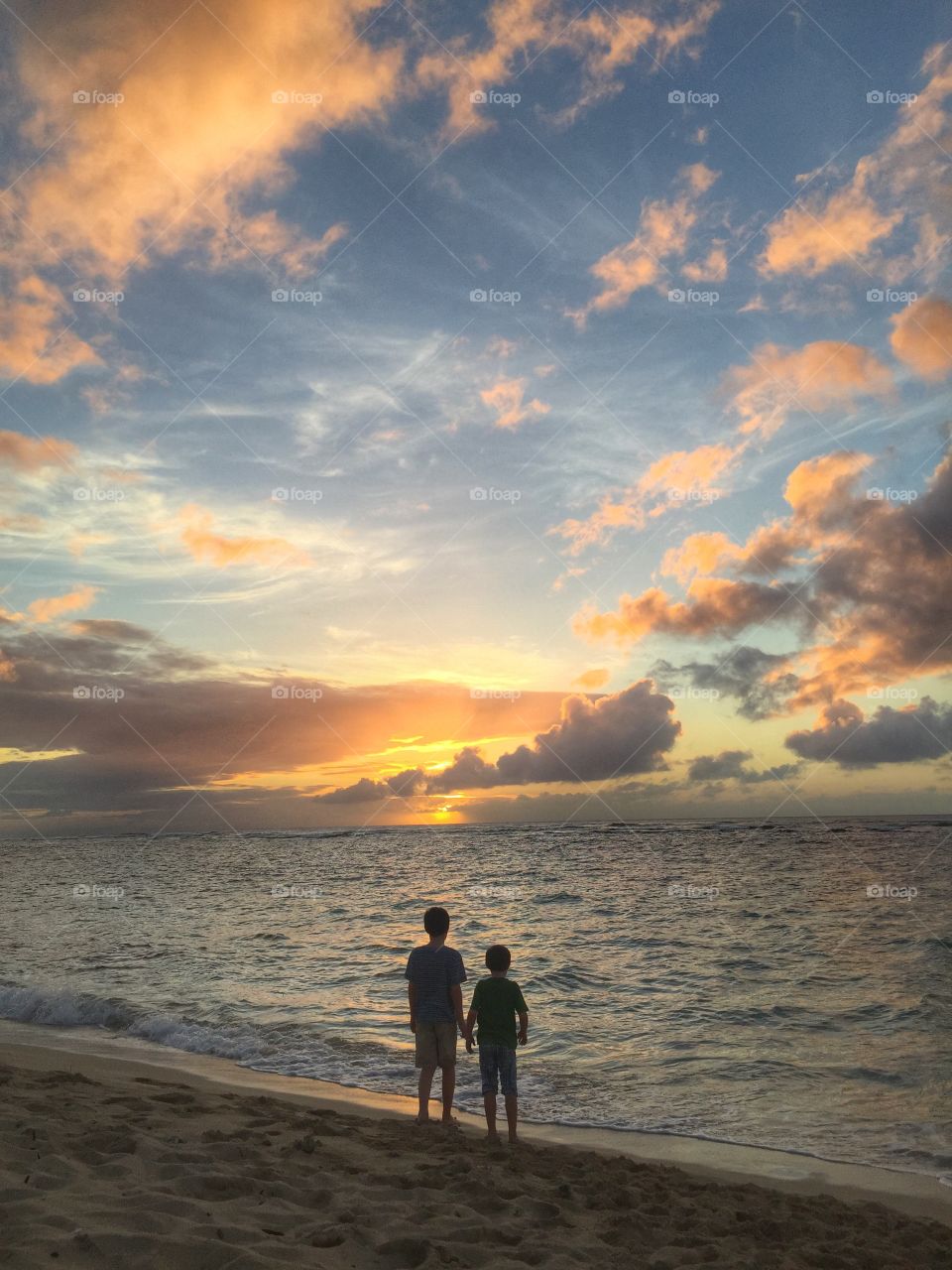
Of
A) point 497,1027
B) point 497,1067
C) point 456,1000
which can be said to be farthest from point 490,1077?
point 456,1000

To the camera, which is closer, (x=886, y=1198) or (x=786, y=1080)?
(x=886, y=1198)

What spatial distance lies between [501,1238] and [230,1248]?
179 centimetres

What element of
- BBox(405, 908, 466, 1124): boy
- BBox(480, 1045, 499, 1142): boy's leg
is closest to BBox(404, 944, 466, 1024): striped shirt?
BBox(405, 908, 466, 1124): boy

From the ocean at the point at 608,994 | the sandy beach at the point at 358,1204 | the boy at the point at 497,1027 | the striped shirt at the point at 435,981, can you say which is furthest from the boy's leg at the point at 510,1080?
the ocean at the point at 608,994

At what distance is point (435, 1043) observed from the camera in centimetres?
877

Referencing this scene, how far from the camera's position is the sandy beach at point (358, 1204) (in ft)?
15.7

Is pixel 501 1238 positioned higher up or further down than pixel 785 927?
higher up

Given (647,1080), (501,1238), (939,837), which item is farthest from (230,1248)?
(939,837)

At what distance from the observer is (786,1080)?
1209 centimetres

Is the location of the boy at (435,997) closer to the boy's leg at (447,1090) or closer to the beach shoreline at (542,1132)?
the boy's leg at (447,1090)

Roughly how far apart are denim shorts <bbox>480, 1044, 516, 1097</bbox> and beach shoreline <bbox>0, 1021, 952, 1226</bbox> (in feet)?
2.63

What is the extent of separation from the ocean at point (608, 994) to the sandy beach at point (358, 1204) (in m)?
2.96

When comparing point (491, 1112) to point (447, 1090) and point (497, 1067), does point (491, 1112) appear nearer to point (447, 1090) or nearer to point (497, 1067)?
point (497, 1067)

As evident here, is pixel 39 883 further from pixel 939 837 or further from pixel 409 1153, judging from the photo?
pixel 939 837
